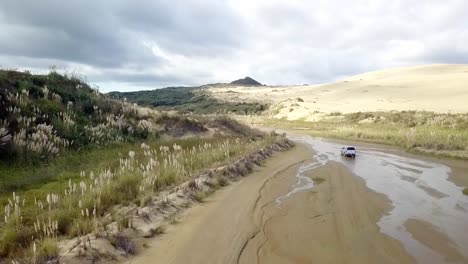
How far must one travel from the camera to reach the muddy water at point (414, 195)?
9.97 meters

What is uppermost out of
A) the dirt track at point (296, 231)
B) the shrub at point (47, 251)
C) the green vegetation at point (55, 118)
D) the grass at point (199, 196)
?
the green vegetation at point (55, 118)

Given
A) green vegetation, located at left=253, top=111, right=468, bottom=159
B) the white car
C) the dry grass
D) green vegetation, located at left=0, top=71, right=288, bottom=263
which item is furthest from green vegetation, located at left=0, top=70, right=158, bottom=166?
green vegetation, located at left=253, top=111, right=468, bottom=159

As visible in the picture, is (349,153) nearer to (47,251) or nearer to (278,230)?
(278,230)

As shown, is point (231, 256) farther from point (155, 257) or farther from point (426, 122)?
point (426, 122)

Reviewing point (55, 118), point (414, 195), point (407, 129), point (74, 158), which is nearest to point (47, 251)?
point (74, 158)

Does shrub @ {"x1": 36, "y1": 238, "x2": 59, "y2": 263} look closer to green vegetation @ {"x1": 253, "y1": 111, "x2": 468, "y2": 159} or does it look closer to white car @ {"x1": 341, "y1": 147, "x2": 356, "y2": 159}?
white car @ {"x1": 341, "y1": 147, "x2": 356, "y2": 159}

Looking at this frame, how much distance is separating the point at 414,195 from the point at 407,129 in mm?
28945

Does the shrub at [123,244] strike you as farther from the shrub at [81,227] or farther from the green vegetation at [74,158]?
the shrub at [81,227]

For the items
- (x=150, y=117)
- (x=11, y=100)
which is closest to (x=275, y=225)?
(x=11, y=100)

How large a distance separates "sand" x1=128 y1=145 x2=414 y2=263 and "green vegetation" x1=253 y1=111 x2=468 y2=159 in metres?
16.7

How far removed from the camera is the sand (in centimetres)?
840

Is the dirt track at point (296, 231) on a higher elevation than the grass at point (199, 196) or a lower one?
lower

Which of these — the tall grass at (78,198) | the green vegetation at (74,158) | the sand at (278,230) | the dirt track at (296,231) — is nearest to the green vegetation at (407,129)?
the green vegetation at (74,158)

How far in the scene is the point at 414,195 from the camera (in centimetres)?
1499
